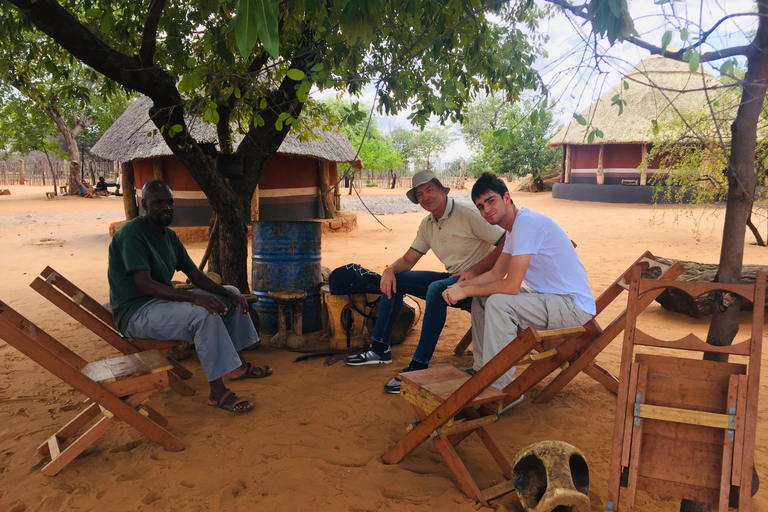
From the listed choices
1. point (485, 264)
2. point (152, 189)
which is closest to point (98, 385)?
point (152, 189)

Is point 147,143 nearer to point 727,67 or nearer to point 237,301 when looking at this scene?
Answer: point 237,301

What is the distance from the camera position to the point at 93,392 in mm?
2574

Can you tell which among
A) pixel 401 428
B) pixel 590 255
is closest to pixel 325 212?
pixel 590 255

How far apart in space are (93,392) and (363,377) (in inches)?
76.7

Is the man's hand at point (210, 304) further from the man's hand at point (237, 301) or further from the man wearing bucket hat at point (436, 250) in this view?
the man wearing bucket hat at point (436, 250)

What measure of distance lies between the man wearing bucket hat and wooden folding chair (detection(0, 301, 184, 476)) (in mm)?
1702

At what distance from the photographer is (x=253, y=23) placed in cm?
135

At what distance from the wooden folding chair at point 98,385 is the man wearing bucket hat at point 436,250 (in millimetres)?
1702

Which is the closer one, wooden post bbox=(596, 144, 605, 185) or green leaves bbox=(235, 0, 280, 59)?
green leaves bbox=(235, 0, 280, 59)

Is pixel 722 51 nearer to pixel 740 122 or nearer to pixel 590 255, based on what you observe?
pixel 740 122

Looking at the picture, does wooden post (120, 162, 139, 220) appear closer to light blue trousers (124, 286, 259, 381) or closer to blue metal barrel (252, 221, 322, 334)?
blue metal barrel (252, 221, 322, 334)

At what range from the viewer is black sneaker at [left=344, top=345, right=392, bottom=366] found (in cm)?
418

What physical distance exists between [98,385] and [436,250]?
8.74 feet

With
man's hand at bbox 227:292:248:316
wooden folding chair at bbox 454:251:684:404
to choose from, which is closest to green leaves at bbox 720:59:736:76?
wooden folding chair at bbox 454:251:684:404
